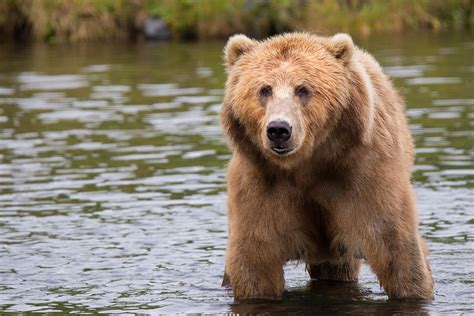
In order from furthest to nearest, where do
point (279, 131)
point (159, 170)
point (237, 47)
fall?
point (159, 170), point (237, 47), point (279, 131)

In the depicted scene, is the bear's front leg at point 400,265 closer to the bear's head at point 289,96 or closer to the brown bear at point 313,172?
the brown bear at point 313,172

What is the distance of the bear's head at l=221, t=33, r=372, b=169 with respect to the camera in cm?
704

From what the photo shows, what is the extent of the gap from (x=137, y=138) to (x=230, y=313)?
27.5ft

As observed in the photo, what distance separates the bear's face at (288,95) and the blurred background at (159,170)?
1.30 m

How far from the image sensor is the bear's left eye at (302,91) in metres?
7.22

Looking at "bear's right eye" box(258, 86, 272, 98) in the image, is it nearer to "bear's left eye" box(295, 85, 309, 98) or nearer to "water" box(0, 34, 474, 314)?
"bear's left eye" box(295, 85, 309, 98)

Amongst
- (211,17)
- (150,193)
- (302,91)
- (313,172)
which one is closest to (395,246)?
(313,172)

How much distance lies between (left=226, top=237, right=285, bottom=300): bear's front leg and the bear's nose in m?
0.92

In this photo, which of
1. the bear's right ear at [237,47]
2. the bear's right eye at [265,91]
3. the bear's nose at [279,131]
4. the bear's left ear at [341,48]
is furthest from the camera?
the bear's right ear at [237,47]

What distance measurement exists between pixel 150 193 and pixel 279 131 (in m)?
5.81

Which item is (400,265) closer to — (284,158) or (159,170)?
(284,158)

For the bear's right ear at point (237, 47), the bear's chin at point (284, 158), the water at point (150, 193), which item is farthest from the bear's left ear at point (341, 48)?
the water at point (150, 193)

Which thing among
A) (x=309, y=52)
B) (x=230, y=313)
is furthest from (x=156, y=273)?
(x=309, y=52)

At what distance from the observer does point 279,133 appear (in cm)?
693
